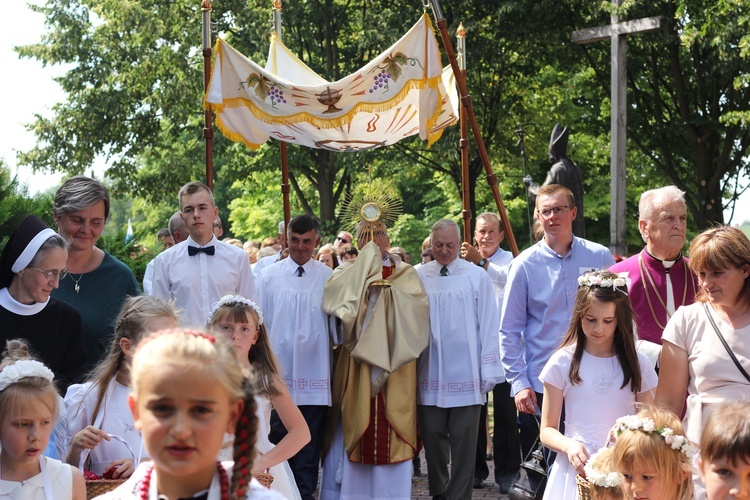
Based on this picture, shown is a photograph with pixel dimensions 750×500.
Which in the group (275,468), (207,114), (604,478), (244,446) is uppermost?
(207,114)

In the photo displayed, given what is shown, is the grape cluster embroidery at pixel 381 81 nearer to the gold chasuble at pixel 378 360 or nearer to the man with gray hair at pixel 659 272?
the gold chasuble at pixel 378 360

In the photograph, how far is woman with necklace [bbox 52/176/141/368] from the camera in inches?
223

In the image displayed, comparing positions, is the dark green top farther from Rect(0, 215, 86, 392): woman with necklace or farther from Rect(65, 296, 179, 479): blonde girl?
Rect(65, 296, 179, 479): blonde girl

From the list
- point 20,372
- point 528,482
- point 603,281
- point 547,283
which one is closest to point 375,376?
point 547,283

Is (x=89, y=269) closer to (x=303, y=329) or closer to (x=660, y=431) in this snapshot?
(x=303, y=329)

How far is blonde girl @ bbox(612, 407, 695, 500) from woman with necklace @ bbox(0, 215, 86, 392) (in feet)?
9.10

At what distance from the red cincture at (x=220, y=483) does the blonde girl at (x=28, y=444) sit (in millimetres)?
1730

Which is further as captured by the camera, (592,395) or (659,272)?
(659,272)

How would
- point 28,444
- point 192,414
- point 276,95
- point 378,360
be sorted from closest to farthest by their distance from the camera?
Result: point 192,414
point 28,444
point 378,360
point 276,95

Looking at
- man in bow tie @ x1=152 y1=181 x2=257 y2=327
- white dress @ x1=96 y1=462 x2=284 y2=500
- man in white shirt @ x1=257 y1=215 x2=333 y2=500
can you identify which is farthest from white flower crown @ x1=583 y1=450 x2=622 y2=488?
man in white shirt @ x1=257 y1=215 x2=333 y2=500

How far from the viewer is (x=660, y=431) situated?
441cm

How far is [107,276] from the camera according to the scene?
589cm

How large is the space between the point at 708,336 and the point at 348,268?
4.04 m

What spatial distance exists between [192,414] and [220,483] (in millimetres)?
217
